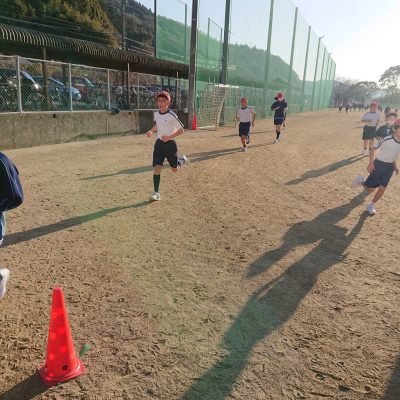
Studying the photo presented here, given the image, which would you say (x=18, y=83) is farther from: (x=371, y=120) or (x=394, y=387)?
(x=394, y=387)

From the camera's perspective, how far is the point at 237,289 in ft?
12.1

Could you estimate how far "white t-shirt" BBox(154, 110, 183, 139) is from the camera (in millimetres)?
6426

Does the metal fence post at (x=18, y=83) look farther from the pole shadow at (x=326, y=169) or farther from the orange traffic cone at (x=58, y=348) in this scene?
the orange traffic cone at (x=58, y=348)

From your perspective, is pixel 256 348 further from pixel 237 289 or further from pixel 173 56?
pixel 173 56

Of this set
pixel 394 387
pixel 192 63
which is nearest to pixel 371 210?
pixel 394 387

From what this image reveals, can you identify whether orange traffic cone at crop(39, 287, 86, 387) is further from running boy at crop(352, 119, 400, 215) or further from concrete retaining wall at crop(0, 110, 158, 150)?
concrete retaining wall at crop(0, 110, 158, 150)

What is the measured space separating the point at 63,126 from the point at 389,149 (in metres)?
10.9

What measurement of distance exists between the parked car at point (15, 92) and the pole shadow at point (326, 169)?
8.92m

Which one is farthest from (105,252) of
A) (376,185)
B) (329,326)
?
(376,185)

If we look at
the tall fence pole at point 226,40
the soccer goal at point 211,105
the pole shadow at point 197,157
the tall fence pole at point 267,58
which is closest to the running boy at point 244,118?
the pole shadow at point 197,157

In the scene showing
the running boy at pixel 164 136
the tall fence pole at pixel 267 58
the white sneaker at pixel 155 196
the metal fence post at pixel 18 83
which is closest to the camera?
the running boy at pixel 164 136

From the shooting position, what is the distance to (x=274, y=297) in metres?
3.56

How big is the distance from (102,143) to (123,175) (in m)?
5.69

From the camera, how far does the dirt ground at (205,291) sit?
2.54m
